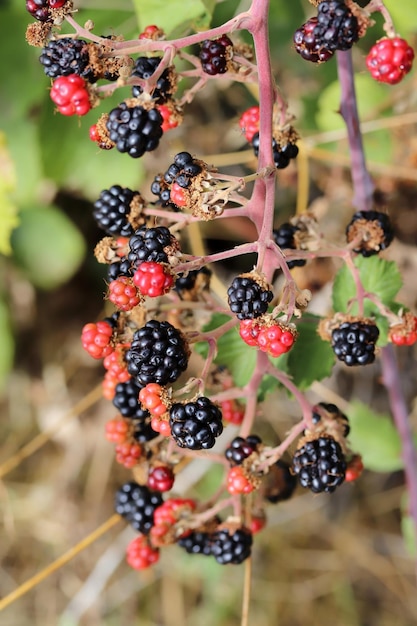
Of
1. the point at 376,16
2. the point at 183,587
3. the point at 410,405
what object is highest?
the point at 376,16

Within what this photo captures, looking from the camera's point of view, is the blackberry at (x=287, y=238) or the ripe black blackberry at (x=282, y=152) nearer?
the ripe black blackberry at (x=282, y=152)

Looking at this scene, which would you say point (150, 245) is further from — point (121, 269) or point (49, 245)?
point (49, 245)

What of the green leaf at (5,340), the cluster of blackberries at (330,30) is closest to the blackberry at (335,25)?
the cluster of blackberries at (330,30)

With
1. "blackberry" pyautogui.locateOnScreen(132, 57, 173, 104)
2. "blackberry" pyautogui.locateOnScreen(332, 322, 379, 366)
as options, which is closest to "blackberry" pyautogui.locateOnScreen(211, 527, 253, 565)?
"blackberry" pyautogui.locateOnScreen(332, 322, 379, 366)

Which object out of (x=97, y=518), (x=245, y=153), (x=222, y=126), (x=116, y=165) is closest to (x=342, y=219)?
(x=245, y=153)

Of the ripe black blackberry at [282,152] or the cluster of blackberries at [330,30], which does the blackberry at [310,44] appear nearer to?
the cluster of blackberries at [330,30]

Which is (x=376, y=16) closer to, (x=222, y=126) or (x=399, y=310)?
(x=222, y=126)

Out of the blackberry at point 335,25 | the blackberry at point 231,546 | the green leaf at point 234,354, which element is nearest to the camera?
the blackberry at point 335,25
